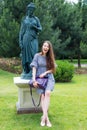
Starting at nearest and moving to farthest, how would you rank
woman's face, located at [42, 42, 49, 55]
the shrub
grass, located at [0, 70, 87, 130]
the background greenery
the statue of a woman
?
grass, located at [0, 70, 87, 130] < woman's face, located at [42, 42, 49, 55] < the statue of a woman < the shrub < the background greenery

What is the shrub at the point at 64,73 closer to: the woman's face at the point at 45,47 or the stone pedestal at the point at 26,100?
the stone pedestal at the point at 26,100

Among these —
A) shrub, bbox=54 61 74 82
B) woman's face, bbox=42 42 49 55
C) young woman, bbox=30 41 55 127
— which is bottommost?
shrub, bbox=54 61 74 82

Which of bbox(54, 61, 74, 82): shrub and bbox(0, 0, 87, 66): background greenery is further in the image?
bbox(0, 0, 87, 66): background greenery

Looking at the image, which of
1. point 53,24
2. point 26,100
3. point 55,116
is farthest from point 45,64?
point 53,24

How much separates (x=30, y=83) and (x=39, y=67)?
1.28 ft

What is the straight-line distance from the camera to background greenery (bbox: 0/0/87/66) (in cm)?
1881

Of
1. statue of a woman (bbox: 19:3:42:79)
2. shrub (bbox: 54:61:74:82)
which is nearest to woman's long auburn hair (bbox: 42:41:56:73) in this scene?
statue of a woman (bbox: 19:3:42:79)

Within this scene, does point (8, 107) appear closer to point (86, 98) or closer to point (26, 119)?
point (26, 119)

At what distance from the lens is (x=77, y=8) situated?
25500 mm

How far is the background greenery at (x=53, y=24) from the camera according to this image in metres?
18.8

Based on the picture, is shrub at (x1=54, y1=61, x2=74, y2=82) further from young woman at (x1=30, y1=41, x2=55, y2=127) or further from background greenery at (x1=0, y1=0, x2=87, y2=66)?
young woman at (x1=30, y1=41, x2=55, y2=127)

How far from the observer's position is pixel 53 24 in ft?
75.8

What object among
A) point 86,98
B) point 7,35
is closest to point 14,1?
point 7,35

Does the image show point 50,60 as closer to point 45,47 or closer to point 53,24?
point 45,47
